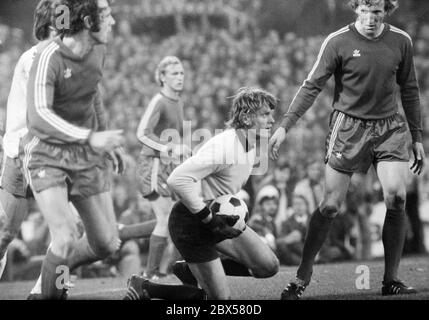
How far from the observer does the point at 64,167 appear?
4.36 m

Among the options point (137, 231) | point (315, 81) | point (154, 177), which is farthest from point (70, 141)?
point (137, 231)

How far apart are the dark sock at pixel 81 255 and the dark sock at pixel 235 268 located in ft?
2.71

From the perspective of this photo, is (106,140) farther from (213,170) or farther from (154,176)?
(154,176)

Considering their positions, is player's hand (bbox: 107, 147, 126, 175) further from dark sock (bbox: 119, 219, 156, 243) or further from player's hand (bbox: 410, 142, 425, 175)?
dark sock (bbox: 119, 219, 156, 243)

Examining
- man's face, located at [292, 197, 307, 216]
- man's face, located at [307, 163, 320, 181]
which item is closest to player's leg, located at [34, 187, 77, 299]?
man's face, located at [292, 197, 307, 216]

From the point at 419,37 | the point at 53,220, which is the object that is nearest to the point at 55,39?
the point at 53,220

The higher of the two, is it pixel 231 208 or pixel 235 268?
pixel 231 208

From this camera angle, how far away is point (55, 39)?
4.49 metres

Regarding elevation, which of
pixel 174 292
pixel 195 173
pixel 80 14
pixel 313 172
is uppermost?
pixel 80 14

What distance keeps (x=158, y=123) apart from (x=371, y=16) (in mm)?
2214

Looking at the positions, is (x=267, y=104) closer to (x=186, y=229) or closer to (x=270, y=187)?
(x=186, y=229)

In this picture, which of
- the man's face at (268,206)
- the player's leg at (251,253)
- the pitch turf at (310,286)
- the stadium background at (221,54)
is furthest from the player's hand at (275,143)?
the stadium background at (221,54)

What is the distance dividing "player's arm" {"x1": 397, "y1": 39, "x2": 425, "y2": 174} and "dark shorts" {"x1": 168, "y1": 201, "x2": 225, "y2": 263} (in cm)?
139

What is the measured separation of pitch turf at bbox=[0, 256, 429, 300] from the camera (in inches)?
209
